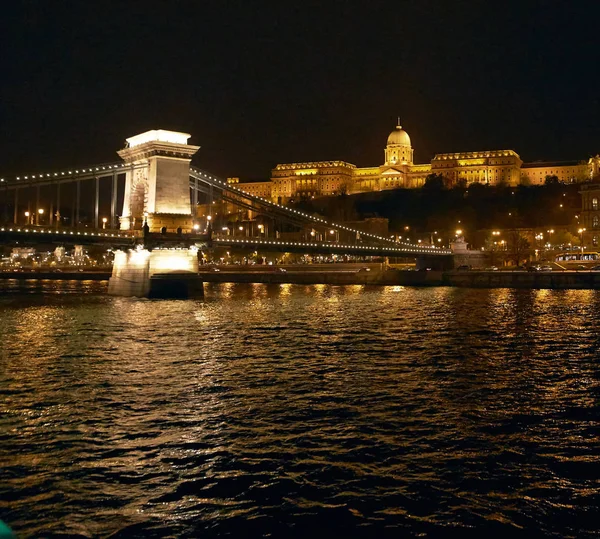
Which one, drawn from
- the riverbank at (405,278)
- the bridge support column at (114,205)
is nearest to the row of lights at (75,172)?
the bridge support column at (114,205)

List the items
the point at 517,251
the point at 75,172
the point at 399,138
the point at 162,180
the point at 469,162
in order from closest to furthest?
the point at 162,180 < the point at 75,172 < the point at 517,251 < the point at 469,162 < the point at 399,138

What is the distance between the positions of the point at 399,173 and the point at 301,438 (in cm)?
15242

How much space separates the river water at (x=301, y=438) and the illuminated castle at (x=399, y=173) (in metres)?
137

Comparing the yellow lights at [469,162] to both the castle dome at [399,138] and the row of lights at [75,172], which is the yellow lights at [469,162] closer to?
the castle dome at [399,138]

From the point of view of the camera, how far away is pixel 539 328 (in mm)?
23406

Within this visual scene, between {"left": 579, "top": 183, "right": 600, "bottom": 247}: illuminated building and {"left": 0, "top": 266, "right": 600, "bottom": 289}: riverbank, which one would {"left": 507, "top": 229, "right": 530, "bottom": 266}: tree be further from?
{"left": 0, "top": 266, "right": 600, "bottom": 289}: riverbank

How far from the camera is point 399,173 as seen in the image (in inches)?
6211

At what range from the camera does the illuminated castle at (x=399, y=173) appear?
150 m

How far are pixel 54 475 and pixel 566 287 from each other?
4839 cm

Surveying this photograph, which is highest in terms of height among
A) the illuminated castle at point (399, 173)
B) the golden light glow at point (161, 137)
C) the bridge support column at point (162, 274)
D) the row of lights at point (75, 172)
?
the illuminated castle at point (399, 173)

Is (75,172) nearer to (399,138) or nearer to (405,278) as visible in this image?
(405,278)

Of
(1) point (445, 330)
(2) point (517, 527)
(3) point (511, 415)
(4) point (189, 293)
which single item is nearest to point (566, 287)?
(4) point (189, 293)

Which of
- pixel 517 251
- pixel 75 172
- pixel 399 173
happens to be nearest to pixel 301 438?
pixel 75 172

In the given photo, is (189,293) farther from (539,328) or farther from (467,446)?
(467,446)
